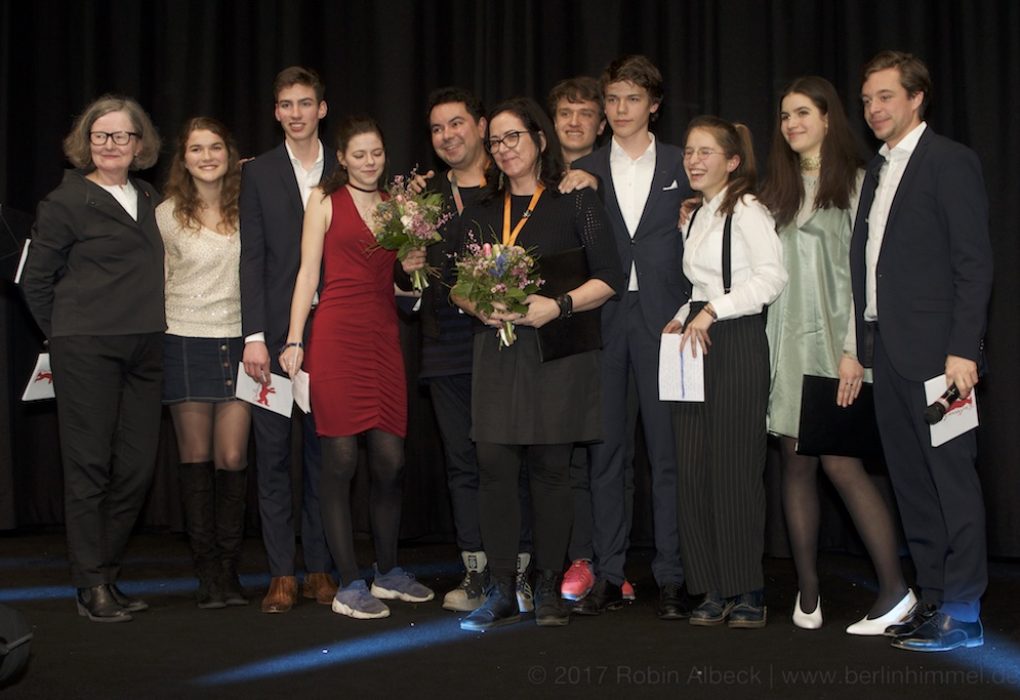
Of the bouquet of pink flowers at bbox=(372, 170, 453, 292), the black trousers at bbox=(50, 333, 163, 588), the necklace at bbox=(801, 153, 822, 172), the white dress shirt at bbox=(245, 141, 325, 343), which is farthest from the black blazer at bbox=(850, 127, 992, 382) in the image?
the black trousers at bbox=(50, 333, 163, 588)

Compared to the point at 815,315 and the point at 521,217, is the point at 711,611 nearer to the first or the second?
the point at 815,315

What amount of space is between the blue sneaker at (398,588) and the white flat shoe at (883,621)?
161 cm

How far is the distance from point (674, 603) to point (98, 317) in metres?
2.34

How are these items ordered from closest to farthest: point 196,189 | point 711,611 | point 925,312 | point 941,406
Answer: point 941,406 < point 925,312 < point 711,611 < point 196,189

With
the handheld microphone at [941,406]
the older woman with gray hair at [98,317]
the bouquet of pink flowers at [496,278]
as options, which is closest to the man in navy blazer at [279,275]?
the older woman with gray hair at [98,317]

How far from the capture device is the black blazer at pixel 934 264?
141 inches

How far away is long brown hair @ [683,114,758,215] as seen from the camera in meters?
3.95

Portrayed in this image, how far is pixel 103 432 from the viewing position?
423 centimetres

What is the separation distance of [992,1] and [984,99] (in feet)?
1.49

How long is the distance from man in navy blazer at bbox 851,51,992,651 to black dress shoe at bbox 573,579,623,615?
986 mm

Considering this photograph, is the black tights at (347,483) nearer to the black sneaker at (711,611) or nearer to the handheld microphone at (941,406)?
the black sneaker at (711,611)

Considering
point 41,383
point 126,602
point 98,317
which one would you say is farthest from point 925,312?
point 41,383

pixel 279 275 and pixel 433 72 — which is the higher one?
pixel 433 72

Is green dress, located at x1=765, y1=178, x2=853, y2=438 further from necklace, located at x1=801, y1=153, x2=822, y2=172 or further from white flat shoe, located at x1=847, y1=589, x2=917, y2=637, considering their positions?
white flat shoe, located at x1=847, y1=589, x2=917, y2=637
